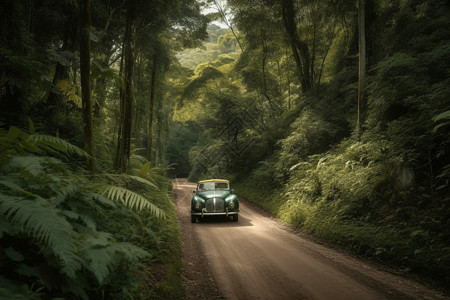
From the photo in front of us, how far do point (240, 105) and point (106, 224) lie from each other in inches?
668

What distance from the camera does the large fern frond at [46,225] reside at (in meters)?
1.70

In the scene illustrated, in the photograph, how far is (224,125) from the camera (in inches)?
788

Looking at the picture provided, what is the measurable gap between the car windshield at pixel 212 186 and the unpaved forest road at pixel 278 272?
3.18 m

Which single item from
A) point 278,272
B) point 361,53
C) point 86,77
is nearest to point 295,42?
point 361,53

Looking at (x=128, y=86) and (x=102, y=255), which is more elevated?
(x=128, y=86)

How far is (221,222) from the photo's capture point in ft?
30.4

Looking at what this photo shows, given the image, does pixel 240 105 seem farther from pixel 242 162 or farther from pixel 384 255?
pixel 384 255

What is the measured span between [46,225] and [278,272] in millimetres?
4070

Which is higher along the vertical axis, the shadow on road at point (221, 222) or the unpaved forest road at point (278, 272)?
the shadow on road at point (221, 222)

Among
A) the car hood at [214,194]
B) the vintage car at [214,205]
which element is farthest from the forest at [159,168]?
the car hood at [214,194]

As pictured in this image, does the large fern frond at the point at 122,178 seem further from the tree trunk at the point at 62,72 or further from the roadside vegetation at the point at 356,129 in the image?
the roadside vegetation at the point at 356,129

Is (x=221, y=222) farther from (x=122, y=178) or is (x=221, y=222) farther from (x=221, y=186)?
(x=122, y=178)

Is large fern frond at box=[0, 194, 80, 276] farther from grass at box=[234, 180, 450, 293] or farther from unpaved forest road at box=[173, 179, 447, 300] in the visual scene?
grass at box=[234, 180, 450, 293]

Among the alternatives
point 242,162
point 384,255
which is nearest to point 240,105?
point 242,162
